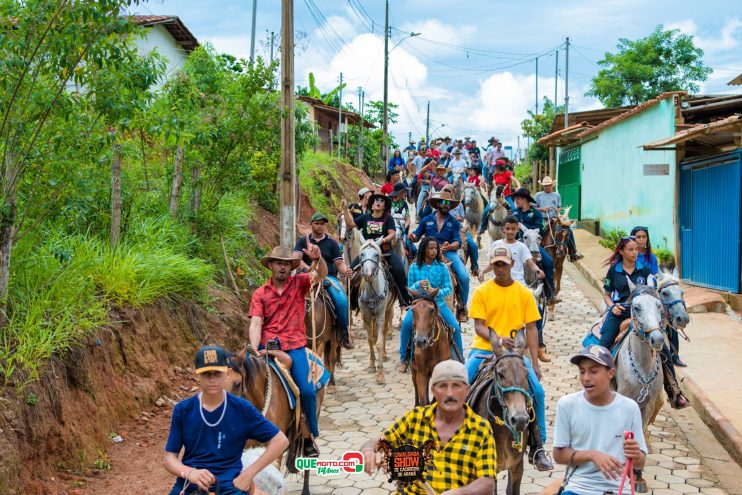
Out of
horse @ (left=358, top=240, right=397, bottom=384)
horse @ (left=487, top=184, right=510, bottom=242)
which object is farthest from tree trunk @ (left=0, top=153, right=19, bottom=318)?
horse @ (left=487, top=184, right=510, bottom=242)

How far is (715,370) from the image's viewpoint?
11773 millimetres

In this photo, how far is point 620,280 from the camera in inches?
351

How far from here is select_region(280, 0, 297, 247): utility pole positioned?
13.7 metres

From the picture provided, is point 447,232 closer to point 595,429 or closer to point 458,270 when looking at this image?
point 458,270

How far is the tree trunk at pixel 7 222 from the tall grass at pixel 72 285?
20 cm

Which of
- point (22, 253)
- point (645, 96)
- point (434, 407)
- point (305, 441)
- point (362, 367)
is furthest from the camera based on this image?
point (645, 96)

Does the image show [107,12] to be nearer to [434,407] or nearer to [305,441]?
[305,441]

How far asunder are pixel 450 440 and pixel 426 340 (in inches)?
158

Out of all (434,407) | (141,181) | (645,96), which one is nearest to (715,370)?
(434,407)

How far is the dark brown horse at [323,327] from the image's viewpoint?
10367mm

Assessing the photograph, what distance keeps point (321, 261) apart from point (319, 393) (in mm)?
2127

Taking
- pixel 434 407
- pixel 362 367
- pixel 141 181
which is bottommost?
pixel 362 367

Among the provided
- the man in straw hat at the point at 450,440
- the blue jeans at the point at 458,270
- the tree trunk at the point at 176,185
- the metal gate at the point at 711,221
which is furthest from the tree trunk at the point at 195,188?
the metal gate at the point at 711,221

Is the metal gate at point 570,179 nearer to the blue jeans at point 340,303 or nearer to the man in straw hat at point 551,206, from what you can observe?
the man in straw hat at point 551,206
